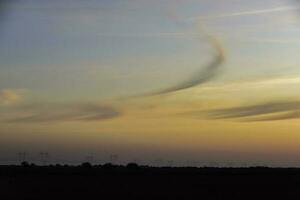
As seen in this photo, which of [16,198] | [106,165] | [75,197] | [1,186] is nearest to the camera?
[16,198]

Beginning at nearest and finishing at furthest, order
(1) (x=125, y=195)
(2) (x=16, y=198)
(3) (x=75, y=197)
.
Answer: (2) (x=16, y=198)
(3) (x=75, y=197)
(1) (x=125, y=195)

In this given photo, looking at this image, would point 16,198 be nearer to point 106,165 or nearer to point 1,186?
point 1,186

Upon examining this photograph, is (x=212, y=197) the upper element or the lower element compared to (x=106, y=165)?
lower

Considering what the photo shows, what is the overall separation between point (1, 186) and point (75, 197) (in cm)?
1316

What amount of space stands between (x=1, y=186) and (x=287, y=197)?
27549 millimetres

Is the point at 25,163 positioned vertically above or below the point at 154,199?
above

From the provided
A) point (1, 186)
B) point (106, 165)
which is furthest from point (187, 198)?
point (106, 165)

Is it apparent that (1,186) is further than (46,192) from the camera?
Yes

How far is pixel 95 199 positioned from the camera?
171 ft

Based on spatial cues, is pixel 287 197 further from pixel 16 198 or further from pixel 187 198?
pixel 16 198

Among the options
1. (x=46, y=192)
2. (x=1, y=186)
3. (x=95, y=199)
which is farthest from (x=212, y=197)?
(x=1, y=186)

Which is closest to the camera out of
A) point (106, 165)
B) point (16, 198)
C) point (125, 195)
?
point (16, 198)

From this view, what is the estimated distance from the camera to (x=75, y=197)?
5397 centimetres

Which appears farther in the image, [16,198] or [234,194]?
[234,194]
